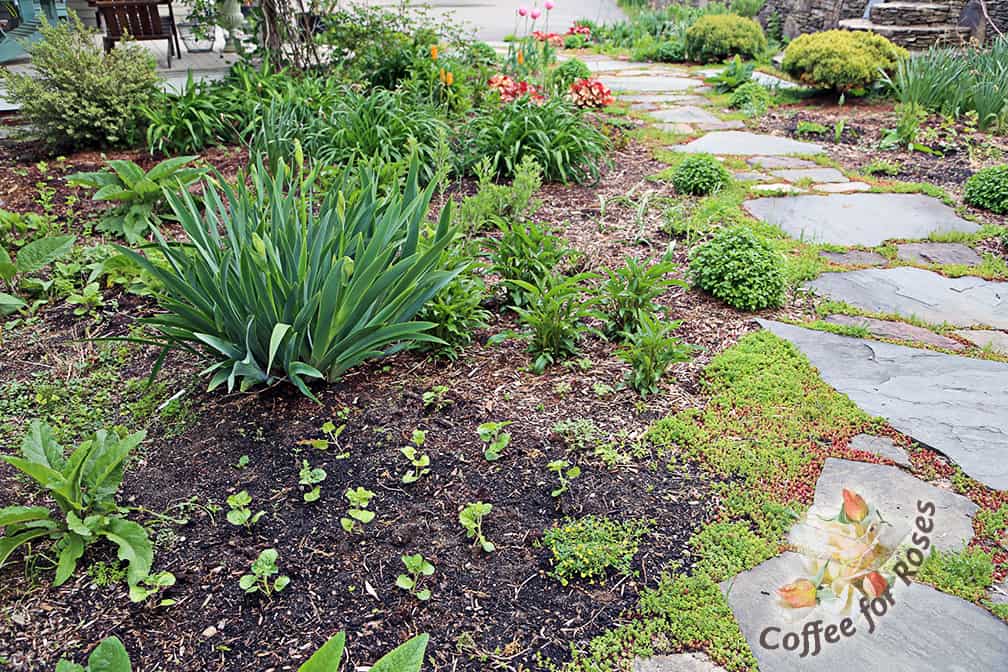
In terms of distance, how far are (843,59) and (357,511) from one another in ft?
20.4

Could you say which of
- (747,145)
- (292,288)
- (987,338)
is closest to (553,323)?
(292,288)

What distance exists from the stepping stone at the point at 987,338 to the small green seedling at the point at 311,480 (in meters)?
2.47

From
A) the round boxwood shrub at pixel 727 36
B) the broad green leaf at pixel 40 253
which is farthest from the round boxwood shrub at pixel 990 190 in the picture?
the round boxwood shrub at pixel 727 36

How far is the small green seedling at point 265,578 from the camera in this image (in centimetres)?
181

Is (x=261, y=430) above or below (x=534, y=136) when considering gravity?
below

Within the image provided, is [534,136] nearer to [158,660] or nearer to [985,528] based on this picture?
[985,528]


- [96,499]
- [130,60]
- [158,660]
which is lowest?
[158,660]

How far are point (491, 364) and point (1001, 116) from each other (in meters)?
4.87

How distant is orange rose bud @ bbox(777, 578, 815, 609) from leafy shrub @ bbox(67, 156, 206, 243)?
320 centimetres

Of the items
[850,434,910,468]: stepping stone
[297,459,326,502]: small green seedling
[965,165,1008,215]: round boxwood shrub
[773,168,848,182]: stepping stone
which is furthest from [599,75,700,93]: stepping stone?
[297,459,326,502]: small green seedling

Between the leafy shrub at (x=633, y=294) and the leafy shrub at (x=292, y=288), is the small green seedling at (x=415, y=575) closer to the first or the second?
the leafy shrub at (x=292, y=288)

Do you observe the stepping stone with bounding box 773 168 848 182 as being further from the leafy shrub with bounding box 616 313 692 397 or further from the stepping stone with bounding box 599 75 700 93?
the stepping stone with bounding box 599 75 700 93

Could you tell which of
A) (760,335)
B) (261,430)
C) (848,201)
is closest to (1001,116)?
(848,201)

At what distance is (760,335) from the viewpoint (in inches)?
117
